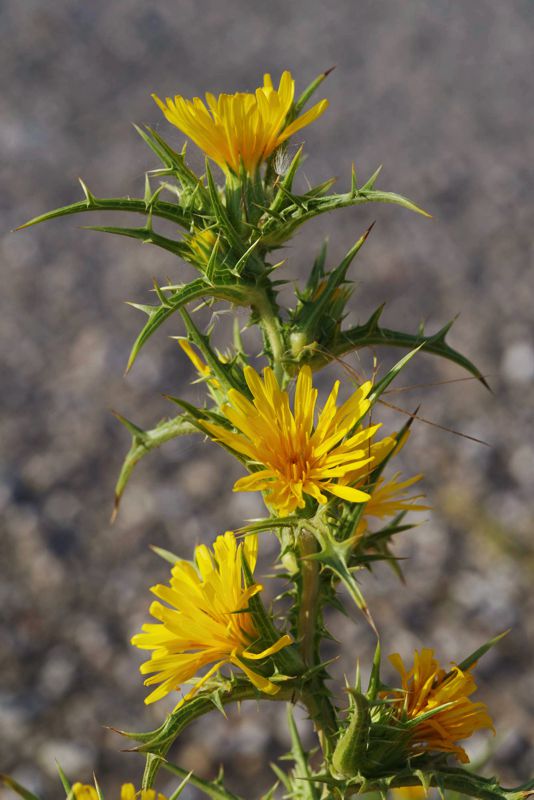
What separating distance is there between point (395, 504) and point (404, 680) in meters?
0.26

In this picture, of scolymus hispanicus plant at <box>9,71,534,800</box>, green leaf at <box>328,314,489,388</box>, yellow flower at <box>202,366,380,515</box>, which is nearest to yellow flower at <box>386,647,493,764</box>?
scolymus hispanicus plant at <box>9,71,534,800</box>

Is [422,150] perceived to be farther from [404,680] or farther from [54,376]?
[404,680]

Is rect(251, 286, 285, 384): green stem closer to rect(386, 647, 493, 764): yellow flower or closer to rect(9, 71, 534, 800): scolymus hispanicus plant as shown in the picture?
rect(9, 71, 534, 800): scolymus hispanicus plant

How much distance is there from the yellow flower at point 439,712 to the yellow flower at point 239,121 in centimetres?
72

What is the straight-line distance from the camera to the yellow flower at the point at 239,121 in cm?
106

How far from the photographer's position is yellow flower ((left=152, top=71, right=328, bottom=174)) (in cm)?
106

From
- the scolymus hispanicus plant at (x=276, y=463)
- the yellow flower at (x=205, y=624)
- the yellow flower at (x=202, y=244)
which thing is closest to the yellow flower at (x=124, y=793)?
the scolymus hispanicus plant at (x=276, y=463)

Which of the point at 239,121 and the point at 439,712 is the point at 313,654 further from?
the point at 239,121

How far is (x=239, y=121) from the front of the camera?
1.08 meters

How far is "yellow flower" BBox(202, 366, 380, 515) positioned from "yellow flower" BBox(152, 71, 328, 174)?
303 millimetres

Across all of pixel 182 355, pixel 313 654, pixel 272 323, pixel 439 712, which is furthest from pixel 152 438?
pixel 182 355

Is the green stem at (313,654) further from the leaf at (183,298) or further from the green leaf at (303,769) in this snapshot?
the leaf at (183,298)

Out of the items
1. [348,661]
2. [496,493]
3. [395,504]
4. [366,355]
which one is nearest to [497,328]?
[366,355]

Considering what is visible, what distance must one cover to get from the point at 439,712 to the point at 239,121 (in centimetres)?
83
